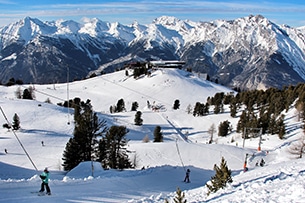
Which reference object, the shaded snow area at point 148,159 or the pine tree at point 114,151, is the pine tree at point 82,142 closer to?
the pine tree at point 114,151

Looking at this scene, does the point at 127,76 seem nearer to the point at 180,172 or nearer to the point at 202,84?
the point at 202,84

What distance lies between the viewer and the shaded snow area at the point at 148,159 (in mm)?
18188

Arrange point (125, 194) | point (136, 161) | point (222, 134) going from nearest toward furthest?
point (125, 194) → point (136, 161) → point (222, 134)

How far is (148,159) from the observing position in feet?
157

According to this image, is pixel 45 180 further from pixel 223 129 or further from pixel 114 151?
pixel 223 129

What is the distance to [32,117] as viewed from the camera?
74.8 meters

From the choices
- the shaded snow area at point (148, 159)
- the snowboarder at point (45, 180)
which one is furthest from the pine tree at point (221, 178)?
the snowboarder at point (45, 180)

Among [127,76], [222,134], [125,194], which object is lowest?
[222,134]

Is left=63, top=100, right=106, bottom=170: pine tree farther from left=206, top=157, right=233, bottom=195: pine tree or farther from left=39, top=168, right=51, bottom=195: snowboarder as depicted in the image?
left=206, top=157, right=233, bottom=195: pine tree

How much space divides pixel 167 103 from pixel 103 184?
108029 mm

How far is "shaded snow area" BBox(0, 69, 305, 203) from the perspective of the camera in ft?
59.7

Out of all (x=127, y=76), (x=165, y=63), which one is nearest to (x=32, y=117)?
(x=127, y=76)

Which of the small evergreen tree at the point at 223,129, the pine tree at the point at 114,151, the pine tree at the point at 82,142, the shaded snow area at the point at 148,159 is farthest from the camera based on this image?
the small evergreen tree at the point at 223,129

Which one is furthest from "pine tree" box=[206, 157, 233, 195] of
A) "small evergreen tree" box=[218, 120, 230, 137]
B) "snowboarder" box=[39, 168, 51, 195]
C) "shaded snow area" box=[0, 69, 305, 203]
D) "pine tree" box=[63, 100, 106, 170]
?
"small evergreen tree" box=[218, 120, 230, 137]
